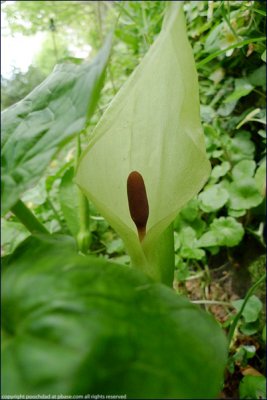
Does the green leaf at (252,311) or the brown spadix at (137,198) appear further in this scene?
the green leaf at (252,311)

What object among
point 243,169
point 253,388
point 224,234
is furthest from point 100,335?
point 243,169

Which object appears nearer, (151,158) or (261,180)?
(151,158)

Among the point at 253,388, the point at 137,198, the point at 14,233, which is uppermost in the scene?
the point at 137,198

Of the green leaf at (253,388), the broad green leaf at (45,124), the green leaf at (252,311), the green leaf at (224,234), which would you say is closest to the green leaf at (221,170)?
the green leaf at (224,234)

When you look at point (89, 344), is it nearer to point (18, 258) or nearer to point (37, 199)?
point (18, 258)

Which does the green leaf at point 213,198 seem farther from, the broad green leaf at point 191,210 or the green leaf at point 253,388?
the green leaf at point 253,388

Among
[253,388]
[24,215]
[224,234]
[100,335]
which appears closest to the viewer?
[100,335]

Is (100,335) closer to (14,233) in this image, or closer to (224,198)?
(224,198)
